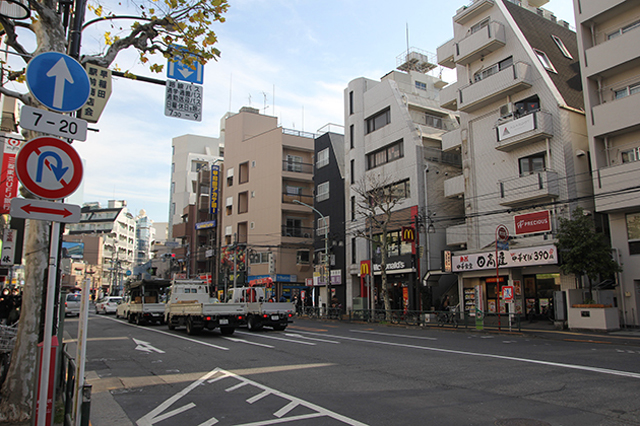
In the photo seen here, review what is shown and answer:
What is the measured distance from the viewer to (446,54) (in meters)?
34.3

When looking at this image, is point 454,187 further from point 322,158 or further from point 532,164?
point 322,158

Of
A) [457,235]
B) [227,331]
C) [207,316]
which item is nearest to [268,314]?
[227,331]

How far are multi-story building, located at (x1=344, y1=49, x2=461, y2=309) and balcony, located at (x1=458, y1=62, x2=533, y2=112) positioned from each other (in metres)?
5.66

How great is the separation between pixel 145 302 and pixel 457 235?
21.0 meters

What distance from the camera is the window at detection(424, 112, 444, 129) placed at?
38781 mm

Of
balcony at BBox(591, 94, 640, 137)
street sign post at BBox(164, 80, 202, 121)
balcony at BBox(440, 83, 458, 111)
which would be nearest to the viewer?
street sign post at BBox(164, 80, 202, 121)

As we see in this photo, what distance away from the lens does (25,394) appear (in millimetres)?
5945

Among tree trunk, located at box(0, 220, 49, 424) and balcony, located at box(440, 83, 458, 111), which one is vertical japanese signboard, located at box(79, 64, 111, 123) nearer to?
tree trunk, located at box(0, 220, 49, 424)

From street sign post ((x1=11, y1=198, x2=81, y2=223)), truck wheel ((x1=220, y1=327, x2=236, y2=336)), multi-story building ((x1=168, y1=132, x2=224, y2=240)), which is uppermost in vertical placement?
multi-story building ((x1=168, y1=132, x2=224, y2=240))

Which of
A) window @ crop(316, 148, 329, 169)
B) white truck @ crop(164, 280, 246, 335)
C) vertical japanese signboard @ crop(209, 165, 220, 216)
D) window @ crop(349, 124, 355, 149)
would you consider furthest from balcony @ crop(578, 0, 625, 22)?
vertical japanese signboard @ crop(209, 165, 220, 216)

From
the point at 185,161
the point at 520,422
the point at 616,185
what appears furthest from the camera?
the point at 185,161

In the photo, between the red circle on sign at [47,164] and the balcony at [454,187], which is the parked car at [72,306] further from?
the red circle on sign at [47,164]

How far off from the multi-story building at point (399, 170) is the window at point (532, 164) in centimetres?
745

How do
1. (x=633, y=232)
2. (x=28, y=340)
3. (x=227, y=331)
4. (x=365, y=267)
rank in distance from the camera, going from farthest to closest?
(x=365, y=267) → (x=633, y=232) → (x=227, y=331) → (x=28, y=340)
